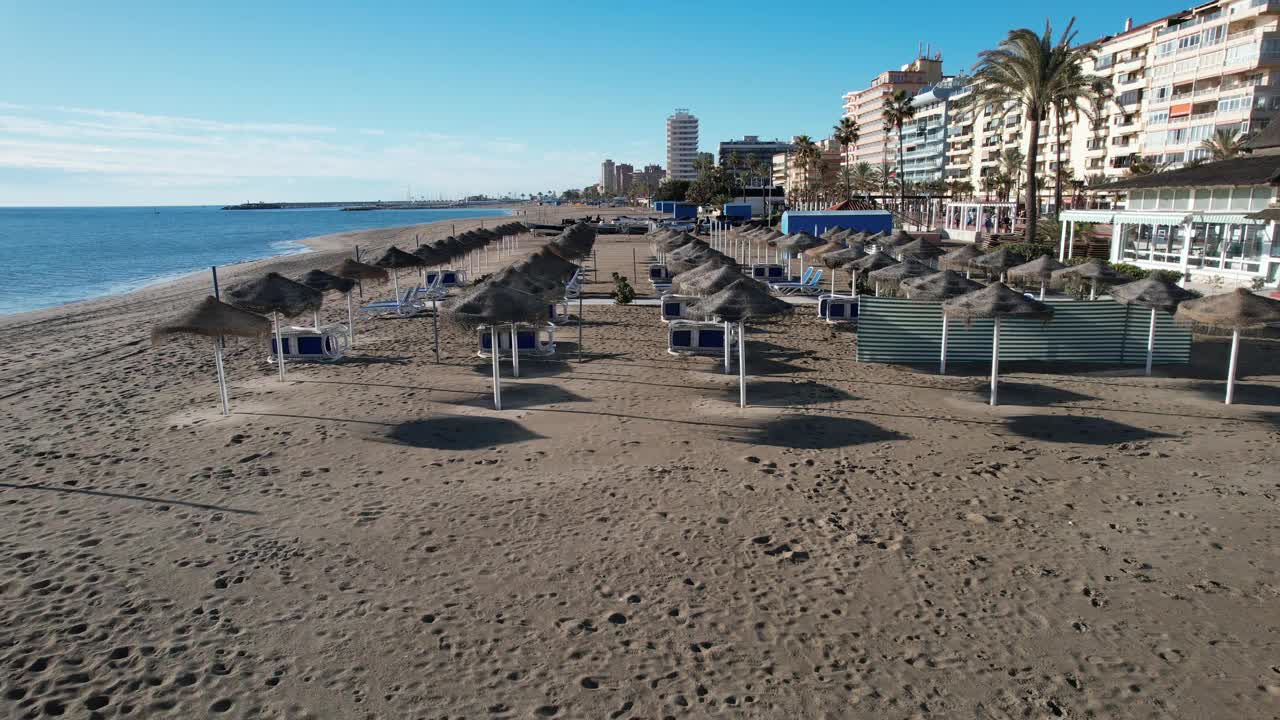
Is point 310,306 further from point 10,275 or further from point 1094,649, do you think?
point 10,275

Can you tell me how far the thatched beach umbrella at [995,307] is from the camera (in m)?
10.8

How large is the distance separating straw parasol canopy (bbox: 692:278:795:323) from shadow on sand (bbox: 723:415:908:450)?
1552 mm

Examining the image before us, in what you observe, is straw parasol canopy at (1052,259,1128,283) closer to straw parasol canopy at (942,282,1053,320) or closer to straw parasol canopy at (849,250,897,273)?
straw parasol canopy at (849,250,897,273)

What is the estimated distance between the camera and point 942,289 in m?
13.3

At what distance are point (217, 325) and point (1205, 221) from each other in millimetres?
27849

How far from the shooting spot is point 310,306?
13.3 metres

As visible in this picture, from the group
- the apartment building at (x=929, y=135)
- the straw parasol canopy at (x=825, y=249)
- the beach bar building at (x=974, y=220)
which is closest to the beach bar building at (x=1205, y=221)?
the beach bar building at (x=974, y=220)

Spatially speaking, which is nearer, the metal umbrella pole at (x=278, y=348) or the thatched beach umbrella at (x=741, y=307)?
the thatched beach umbrella at (x=741, y=307)

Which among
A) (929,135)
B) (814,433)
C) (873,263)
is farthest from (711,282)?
(929,135)

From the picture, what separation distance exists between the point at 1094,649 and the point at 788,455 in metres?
4.19

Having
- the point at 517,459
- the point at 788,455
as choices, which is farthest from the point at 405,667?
the point at 788,455

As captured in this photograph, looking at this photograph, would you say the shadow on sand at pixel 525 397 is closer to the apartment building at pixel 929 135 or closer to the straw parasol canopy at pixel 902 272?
the straw parasol canopy at pixel 902 272

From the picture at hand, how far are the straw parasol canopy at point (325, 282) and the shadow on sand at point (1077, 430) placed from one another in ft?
41.2

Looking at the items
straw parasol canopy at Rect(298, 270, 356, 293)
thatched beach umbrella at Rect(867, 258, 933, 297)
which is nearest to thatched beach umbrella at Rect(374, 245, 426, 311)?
straw parasol canopy at Rect(298, 270, 356, 293)
